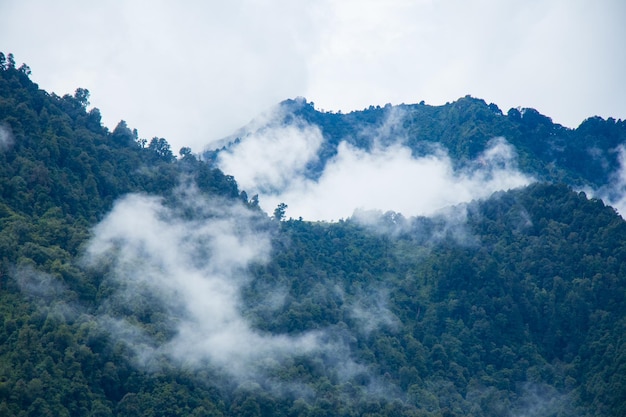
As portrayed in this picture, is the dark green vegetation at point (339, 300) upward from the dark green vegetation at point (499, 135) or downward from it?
downward

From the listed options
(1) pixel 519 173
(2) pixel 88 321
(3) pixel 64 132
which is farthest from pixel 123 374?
(1) pixel 519 173

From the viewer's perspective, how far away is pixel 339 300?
294 ft

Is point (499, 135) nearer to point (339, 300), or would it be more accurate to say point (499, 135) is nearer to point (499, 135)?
point (499, 135)

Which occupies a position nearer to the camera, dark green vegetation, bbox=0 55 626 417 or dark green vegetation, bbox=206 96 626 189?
dark green vegetation, bbox=0 55 626 417

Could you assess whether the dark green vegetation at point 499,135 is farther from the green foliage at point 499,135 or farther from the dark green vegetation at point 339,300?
the dark green vegetation at point 339,300

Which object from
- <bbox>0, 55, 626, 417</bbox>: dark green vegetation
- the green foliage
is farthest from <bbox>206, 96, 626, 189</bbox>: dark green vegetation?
<bbox>0, 55, 626, 417</bbox>: dark green vegetation

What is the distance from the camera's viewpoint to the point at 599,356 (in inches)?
3169

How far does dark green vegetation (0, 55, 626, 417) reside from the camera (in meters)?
64.9

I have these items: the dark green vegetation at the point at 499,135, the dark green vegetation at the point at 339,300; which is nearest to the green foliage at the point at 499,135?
the dark green vegetation at the point at 499,135

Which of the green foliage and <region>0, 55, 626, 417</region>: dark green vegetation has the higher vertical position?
the green foliage

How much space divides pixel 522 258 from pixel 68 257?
181 feet

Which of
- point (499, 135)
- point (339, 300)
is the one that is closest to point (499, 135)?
point (499, 135)

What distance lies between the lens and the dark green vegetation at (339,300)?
6488 centimetres

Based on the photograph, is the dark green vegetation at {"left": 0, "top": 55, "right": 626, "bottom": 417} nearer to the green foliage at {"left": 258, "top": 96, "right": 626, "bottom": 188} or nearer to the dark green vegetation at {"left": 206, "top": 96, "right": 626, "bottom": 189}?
the dark green vegetation at {"left": 206, "top": 96, "right": 626, "bottom": 189}
